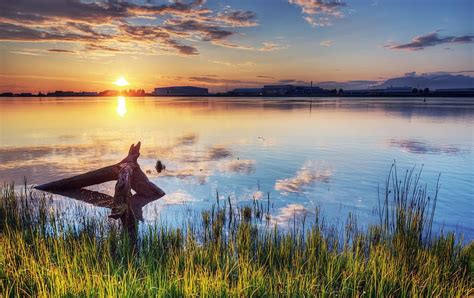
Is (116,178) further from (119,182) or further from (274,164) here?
(274,164)

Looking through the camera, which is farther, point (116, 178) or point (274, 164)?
point (274, 164)

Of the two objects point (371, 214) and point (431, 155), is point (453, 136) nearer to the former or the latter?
point (431, 155)

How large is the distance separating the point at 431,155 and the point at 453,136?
45.5 ft

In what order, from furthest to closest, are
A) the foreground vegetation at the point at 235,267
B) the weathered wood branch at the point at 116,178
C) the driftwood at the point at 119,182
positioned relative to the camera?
the weathered wood branch at the point at 116,178
the driftwood at the point at 119,182
the foreground vegetation at the point at 235,267

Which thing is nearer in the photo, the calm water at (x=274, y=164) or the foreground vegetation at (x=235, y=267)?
the foreground vegetation at (x=235, y=267)

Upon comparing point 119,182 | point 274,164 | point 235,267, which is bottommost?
point 274,164

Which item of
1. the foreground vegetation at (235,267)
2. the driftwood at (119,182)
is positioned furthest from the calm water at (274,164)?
the foreground vegetation at (235,267)

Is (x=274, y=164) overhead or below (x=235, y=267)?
below

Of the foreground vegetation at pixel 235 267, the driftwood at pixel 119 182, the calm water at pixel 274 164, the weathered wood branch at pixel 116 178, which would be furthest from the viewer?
the weathered wood branch at pixel 116 178

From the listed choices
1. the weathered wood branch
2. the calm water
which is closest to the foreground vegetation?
the calm water

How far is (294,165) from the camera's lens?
2438 cm

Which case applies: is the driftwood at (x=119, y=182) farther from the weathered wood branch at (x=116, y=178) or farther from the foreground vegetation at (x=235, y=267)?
the foreground vegetation at (x=235, y=267)

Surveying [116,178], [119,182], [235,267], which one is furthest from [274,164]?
[235,267]

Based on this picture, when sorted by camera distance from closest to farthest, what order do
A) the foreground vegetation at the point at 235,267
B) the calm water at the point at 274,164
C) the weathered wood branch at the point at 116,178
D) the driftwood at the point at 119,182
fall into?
the foreground vegetation at the point at 235,267
the driftwood at the point at 119,182
the calm water at the point at 274,164
the weathered wood branch at the point at 116,178
